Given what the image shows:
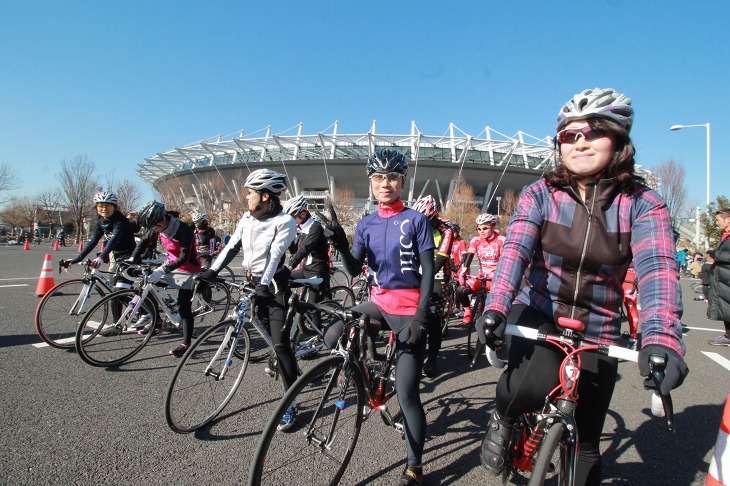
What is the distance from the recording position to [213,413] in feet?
11.0

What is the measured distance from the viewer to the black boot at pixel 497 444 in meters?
1.92

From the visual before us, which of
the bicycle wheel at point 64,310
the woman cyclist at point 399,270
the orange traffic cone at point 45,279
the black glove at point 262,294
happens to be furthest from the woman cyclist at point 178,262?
the orange traffic cone at point 45,279

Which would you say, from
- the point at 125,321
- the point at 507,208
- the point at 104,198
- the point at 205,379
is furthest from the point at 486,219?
the point at 507,208

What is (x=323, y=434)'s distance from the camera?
257cm

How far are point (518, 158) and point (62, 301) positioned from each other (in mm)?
62619

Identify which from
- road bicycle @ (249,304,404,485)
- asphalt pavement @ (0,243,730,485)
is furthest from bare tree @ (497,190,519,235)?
road bicycle @ (249,304,404,485)

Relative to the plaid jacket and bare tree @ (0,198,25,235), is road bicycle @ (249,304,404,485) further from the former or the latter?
bare tree @ (0,198,25,235)

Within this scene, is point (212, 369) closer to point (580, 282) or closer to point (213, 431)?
point (213, 431)

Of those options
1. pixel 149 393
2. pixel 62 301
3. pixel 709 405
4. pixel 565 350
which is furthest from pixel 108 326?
pixel 709 405

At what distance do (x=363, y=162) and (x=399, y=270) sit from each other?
53675 millimetres

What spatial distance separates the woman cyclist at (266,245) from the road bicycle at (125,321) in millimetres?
880

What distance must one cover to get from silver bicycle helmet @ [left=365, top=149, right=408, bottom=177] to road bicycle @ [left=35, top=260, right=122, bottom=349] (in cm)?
448

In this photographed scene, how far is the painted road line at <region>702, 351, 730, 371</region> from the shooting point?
19.5 feet

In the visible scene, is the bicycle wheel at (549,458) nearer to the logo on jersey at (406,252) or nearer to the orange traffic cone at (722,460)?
the orange traffic cone at (722,460)
